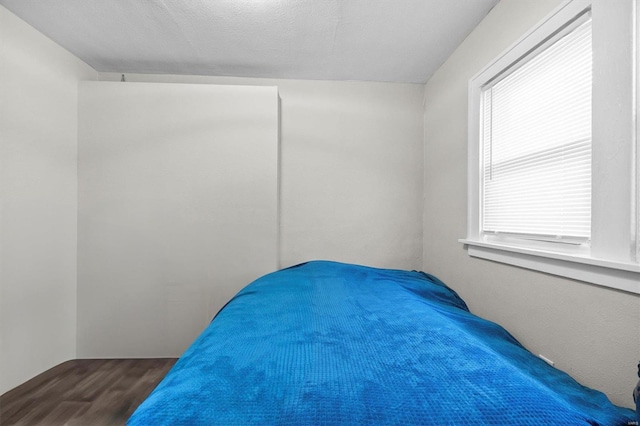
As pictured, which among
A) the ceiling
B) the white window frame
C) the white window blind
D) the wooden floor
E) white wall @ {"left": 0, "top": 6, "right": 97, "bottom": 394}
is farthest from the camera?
white wall @ {"left": 0, "top": 6, "right": 97, "bottom": 394}

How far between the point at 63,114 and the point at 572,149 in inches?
135

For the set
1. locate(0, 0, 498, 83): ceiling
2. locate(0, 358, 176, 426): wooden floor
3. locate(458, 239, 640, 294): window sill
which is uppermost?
locate(0, 0, 498, 83): ceiling

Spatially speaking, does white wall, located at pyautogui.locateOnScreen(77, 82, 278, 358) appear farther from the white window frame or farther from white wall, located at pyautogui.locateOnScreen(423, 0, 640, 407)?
the white window frame

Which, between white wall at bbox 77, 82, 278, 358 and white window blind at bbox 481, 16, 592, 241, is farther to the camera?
white wall at bbox 77, 82, 278, 358

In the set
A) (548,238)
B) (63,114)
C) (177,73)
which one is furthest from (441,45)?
(63,114)

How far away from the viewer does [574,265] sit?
55.7 inches

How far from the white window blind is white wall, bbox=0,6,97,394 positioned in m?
3.14

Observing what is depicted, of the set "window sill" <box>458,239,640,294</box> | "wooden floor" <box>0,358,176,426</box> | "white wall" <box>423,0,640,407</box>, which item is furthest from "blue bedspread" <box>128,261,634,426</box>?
"wooden floor" <box>0,358,176,426</box>

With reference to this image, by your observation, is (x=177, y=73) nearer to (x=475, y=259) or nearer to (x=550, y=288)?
(x=475, y=259)

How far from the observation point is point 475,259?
2.31 m

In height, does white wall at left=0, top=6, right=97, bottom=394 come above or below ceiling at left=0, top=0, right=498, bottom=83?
below

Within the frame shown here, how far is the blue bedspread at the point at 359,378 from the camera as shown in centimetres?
89

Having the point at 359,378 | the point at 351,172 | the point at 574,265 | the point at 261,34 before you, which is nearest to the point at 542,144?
the point at 574,265

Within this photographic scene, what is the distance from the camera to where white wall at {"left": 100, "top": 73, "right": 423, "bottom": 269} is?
3.25 meters
